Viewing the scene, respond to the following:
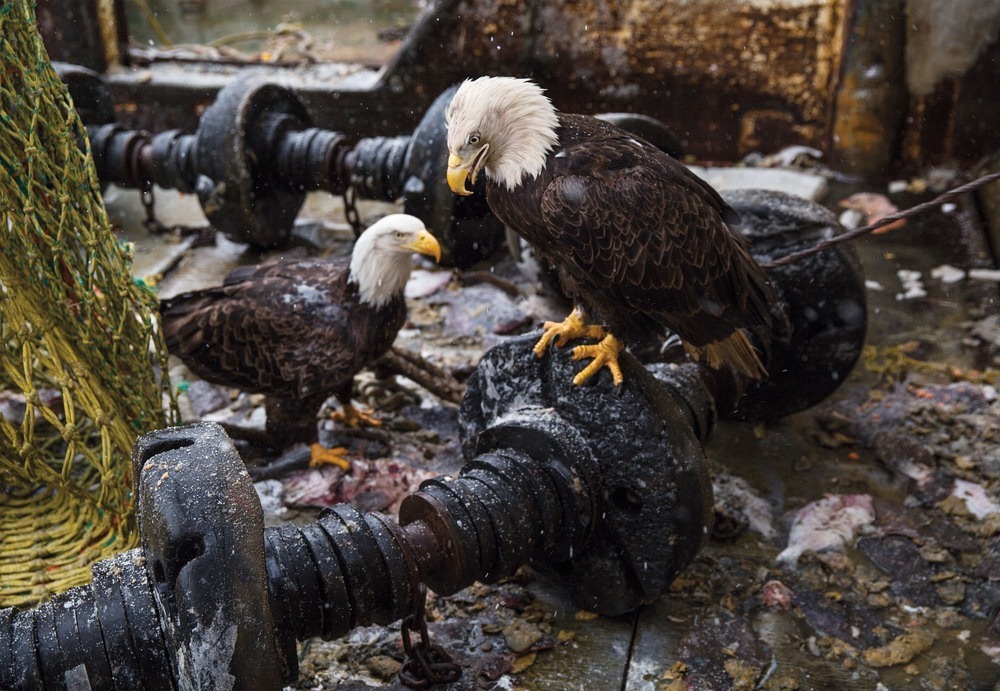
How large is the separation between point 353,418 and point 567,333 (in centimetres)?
123

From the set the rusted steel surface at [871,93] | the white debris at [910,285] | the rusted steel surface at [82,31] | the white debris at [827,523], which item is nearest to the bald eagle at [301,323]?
the white debris at [827,523]

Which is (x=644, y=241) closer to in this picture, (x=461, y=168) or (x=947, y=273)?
(x=461, y=168)

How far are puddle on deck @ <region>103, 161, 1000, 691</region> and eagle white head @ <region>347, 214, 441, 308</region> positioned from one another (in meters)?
0.66

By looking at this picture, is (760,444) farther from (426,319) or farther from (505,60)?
(505,60)

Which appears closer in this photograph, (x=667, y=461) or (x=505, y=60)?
(x=667, y=461)

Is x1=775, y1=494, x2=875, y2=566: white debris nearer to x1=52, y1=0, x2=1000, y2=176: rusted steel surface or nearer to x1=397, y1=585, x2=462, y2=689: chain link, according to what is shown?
x1=397, y1=585, x2=462, y2=689: chain link

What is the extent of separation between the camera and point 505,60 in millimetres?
5871

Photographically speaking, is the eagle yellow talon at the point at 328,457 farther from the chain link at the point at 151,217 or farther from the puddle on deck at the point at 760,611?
the chain link at the point at 151,217

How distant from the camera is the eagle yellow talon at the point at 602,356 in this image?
271 cm

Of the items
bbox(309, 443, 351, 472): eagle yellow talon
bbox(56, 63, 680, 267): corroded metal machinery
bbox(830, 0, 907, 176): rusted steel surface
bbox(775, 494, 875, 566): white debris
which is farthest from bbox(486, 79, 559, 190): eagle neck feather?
bbox(830, 0, 907, 176): rusted steel surface

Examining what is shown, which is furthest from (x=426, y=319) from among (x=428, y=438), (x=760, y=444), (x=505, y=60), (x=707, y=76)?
(x=707, y=76)

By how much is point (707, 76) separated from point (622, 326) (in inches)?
141

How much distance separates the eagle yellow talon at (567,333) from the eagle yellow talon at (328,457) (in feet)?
3.42

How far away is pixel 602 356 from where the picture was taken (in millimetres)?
2736
